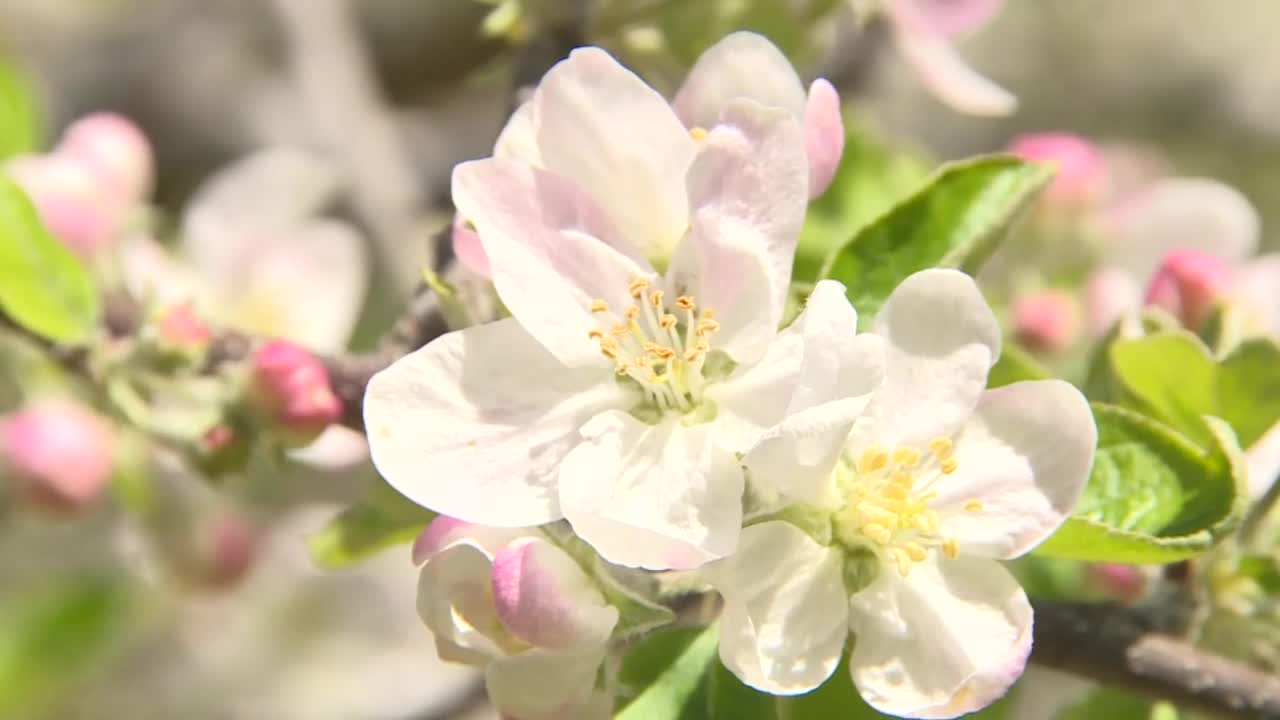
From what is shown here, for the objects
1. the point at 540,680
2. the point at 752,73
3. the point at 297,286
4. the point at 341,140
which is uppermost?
the point at 752,73

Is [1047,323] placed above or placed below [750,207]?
below

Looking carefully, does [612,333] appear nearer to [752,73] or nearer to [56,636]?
[752,73]

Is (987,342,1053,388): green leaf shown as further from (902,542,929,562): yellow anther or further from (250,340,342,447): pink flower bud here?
(250,340,342,447): pink flower bud

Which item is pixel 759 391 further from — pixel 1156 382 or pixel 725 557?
pixel 1156 382

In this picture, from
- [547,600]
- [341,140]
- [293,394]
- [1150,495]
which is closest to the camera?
[547,600]

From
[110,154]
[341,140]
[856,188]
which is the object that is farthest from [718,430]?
[341,140]

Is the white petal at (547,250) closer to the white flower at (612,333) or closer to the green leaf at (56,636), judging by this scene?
the white flower at (612,333)

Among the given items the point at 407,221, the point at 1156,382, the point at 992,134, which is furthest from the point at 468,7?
the point at 1156,382

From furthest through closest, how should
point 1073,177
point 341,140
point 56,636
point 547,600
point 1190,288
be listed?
point 341,140 → point 56,636 → point 1073,177 → point 1190,288 → point 547,600
